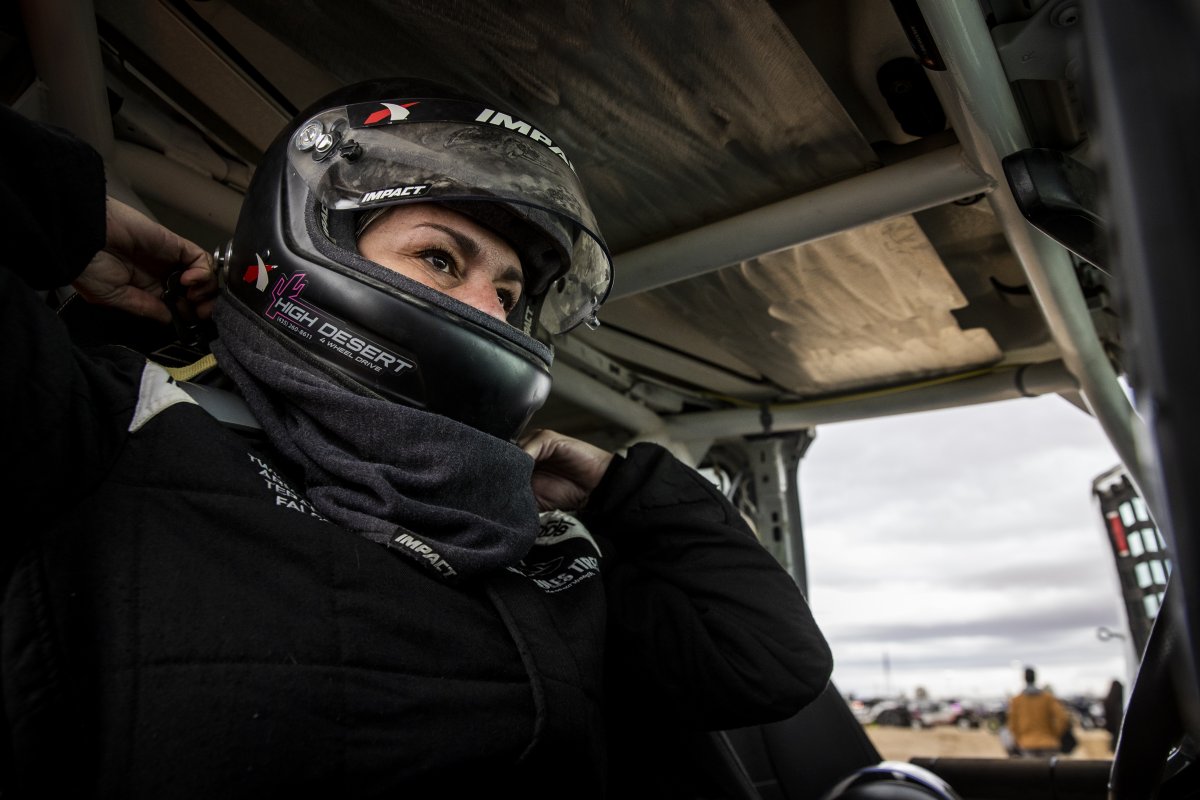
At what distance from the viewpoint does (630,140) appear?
1570 mm

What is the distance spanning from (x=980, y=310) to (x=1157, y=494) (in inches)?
87.1

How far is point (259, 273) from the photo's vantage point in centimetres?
112

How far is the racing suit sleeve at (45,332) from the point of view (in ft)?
2.29

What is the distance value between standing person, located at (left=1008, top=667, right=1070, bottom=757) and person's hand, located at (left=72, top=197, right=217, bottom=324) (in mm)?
7133

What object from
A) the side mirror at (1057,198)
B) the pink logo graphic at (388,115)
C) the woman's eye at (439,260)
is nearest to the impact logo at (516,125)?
the pink logo graphic at (388,115)

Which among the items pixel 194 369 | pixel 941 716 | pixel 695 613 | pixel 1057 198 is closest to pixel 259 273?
pixel 194 369

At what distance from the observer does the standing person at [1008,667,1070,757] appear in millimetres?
6512

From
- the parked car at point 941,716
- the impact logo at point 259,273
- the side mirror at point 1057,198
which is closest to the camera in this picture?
the side mirror at point 1057,198

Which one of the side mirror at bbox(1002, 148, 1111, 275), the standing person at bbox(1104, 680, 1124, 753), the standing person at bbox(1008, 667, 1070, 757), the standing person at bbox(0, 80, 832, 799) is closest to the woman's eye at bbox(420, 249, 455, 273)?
the standing person at bbox(0, 80, 832, 799)

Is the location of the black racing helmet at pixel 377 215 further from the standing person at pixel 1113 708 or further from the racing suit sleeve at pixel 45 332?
the standing person at pixel 1113 708

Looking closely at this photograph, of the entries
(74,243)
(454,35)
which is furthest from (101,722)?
(454,35)

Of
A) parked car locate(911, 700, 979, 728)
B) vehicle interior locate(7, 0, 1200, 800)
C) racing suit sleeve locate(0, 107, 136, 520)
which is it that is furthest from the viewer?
parked car locate(911, 700, 979, 728)

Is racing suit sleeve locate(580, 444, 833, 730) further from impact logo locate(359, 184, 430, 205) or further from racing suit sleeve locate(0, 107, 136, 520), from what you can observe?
racing suit sleeve locate(0, 107, 136, 520)

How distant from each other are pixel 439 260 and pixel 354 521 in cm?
44
